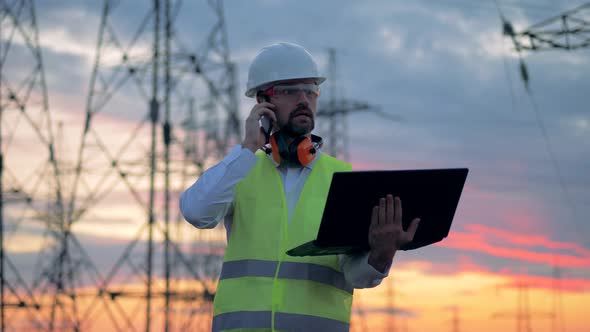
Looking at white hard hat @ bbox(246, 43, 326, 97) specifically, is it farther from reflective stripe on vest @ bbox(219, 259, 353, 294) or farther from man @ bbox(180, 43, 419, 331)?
reflective stripe on vest @ bbox(219, 259, 353, 294)

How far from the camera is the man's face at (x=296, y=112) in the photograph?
6402mm

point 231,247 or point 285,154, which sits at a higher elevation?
point 285,154

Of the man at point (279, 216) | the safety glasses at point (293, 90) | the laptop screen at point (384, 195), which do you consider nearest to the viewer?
the laptop screen at point (384, 195)

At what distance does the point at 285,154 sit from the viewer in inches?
255

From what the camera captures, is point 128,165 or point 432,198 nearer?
point 432,198

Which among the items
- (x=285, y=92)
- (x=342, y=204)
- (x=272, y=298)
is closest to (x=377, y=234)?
(x=342, y=204)

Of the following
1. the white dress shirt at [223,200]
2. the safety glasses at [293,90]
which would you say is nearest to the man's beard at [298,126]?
the safety glasses at [293,90]

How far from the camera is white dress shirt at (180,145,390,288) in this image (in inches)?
239

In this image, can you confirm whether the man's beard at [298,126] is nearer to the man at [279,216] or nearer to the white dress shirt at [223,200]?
the man at [279,216]

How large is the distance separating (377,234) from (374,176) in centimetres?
34

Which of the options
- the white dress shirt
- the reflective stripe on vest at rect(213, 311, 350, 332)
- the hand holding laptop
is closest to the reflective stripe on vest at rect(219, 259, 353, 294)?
the white dress shirt

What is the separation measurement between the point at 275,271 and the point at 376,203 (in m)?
0.80

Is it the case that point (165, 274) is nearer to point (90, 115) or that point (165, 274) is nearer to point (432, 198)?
point (90, 115)

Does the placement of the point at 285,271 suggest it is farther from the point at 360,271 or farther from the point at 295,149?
the point at 295,149
